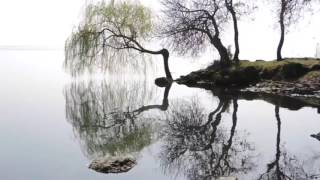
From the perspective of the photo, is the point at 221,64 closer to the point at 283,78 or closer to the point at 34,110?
the point at 283,78

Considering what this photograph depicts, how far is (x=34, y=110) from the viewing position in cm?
1847

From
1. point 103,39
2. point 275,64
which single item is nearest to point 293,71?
point 275,64

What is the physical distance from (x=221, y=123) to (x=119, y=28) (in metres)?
16.4

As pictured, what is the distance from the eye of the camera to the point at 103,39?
29078mm

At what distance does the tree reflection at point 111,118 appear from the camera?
11762mm

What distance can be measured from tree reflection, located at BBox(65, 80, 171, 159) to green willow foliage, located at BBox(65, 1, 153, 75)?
5.86 feet

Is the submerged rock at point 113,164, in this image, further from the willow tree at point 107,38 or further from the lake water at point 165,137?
the willow tree at point 107,38

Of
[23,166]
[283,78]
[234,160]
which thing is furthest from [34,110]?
[283,78]

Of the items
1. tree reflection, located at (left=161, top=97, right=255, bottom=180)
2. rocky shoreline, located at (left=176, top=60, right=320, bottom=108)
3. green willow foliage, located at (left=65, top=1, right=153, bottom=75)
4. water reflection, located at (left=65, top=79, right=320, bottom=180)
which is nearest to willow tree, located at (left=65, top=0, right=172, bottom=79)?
green willow foliage, located at (left=65, top=1, right=153, bottom=75)

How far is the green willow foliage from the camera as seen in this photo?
28719 mm

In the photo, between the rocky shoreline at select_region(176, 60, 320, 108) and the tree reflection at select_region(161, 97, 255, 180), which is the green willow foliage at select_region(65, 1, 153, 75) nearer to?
the rocky shoreline at select_region(176, 60, 320, 108)

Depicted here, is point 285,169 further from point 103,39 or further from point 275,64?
point 103,39

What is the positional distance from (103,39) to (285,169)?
70.1 feet

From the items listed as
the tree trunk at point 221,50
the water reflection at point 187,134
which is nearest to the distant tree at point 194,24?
the tree trunk at point 221,50
